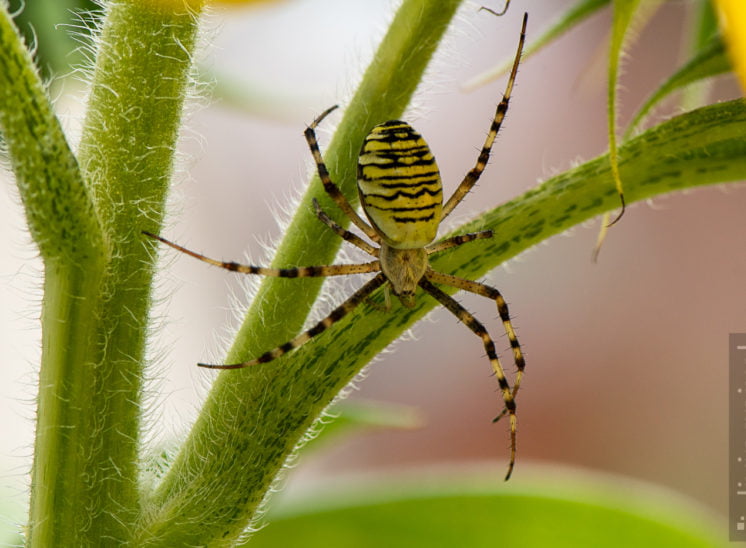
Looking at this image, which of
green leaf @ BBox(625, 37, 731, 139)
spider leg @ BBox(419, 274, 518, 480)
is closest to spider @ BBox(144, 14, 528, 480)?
spider leg @ BBox(419, 274, 518, 480)

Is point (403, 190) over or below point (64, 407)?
over

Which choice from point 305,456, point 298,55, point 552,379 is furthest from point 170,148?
point 552,379

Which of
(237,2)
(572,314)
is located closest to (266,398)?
(237,2)

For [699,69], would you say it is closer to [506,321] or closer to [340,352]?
[340,352]

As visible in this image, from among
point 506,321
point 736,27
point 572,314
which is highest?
point 572,314

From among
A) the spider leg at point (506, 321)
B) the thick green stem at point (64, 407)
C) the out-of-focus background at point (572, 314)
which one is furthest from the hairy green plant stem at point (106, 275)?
the out-of-focus background at point (572, 314)

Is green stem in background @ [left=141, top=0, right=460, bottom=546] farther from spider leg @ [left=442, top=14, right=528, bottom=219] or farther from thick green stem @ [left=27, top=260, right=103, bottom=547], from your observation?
spider leg @ [left=442, top=14, right=528, bottom=219]
